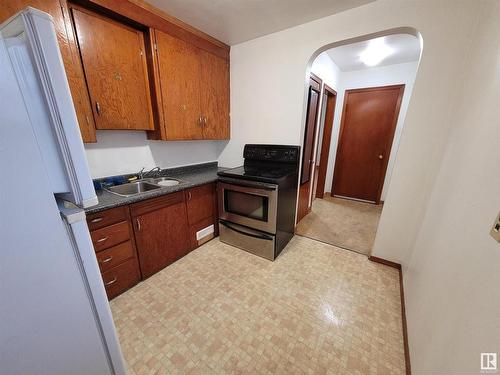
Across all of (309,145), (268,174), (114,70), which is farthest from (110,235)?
(309,145)

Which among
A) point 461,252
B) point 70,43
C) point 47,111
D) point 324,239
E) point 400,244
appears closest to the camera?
point 47,111

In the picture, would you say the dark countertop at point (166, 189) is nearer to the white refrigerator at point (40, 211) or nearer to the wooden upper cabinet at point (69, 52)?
the wooden upper cabinet at point (69, 52)

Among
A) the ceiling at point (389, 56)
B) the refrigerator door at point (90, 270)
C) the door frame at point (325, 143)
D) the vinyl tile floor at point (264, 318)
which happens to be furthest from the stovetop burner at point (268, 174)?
the ceiling at point (389, 56)

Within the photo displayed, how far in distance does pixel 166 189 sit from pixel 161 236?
46 cm

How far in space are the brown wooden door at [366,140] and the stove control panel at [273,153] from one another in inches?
84.5

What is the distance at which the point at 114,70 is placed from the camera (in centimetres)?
159

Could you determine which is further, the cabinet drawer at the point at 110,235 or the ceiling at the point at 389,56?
the ceiling at the point at 389,56

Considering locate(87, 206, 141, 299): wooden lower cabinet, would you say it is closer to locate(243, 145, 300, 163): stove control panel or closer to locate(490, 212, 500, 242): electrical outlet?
locate(243, 145, 300, 163): stove control panel

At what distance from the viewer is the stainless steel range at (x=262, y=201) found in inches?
75.7

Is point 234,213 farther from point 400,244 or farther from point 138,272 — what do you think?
point 400,244

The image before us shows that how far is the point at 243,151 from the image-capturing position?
2.58 metres

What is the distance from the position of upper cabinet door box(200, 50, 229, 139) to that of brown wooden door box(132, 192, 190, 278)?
3.22 ft

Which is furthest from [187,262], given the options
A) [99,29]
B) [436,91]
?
[436,91]

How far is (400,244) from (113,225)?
2.62 meters
